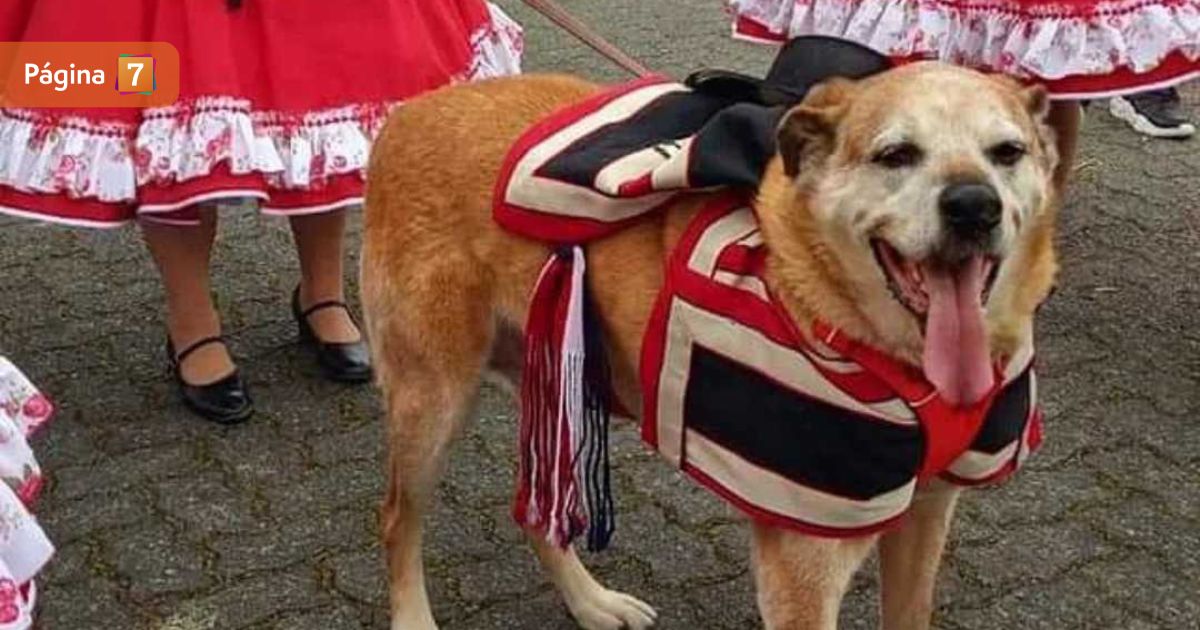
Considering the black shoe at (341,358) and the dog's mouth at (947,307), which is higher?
the dog's mouth at (947,307)

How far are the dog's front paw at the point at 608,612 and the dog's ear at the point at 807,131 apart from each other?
1.14m

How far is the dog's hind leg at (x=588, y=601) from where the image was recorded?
349 centimetres

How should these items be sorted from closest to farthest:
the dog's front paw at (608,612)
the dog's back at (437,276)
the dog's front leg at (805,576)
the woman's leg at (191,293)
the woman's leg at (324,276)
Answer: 1. the dog's front leg at (805,576)
2. the dog's back at (437,276)
3. the dog's front paw at (608,612)
4. the woman's leg at (191,293)
5. the woman's leg at (324,276)

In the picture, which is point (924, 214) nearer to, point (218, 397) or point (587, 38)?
point (587, 38)

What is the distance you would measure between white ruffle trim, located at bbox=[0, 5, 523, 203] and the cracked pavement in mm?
605

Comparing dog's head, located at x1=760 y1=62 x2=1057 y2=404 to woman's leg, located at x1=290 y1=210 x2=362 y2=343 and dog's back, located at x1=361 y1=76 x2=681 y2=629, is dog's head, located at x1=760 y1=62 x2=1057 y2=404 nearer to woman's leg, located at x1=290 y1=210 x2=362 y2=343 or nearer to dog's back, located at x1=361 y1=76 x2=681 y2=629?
dog's back, located at x1=361 y1=76 x2=681 y2=629

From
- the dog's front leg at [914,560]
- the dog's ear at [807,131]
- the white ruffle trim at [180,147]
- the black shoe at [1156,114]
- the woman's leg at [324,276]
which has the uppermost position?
the dog's ear at [807,131]

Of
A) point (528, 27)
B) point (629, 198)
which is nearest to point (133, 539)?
point (629, 198)

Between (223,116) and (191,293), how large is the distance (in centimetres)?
56

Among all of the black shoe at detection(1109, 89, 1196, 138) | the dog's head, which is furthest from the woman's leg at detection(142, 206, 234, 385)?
the black shoe at detection(1109, 89, 1196, 138)

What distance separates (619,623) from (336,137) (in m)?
1.27

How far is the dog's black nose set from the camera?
2383mm

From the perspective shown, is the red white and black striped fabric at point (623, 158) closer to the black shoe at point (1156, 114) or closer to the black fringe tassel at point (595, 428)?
the black fringe tassel at point (595, 428)

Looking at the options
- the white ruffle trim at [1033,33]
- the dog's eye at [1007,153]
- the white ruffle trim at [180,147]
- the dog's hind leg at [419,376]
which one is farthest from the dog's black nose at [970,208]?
the white ruffle trim at [180,147]
